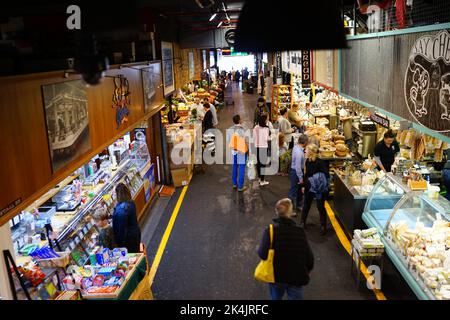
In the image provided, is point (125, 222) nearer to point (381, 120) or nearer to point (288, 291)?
point (288, 291)

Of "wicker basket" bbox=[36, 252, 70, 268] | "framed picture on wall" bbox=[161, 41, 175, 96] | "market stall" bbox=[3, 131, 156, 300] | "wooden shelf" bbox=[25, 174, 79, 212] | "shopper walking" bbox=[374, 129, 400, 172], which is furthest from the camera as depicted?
"framed picture on wall" bbox=[161, 41, 175, 96]

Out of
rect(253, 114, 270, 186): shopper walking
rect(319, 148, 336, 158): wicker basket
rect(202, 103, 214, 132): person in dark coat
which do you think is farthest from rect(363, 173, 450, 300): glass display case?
rect(202, 103, 214, 132): person in dark coat

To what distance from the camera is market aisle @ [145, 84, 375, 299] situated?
670 centimetres

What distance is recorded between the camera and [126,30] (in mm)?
9859

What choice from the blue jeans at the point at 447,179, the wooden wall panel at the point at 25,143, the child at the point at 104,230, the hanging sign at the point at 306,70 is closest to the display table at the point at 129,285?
the child at the point at 104,230

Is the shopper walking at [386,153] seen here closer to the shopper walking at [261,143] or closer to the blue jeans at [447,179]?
the blue jeans at [447,179]

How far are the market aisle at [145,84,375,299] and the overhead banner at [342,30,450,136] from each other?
9.09 feet

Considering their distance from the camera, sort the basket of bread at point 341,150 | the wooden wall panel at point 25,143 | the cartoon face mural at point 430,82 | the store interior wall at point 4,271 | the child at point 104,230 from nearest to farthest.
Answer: the wooden wall panel at point 25,143, the store interior wall at point 4,271, the cartoon face mural at point 430,82, the child at point 104,230, the basket of bread at point 341,150

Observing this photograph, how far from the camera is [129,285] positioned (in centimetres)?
559

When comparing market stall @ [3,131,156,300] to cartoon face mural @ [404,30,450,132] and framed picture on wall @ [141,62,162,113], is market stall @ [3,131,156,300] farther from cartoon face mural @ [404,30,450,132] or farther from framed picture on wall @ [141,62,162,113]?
cartoon face mural @ [404,30,450,132]

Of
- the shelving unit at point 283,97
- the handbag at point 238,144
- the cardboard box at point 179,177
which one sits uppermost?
the shelving unit at point 283,97

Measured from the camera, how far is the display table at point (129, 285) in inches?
203

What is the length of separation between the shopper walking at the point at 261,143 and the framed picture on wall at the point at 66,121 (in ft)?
20.5

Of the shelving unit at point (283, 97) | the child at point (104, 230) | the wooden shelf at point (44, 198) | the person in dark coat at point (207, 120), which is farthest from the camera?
the shelving unit at point (283, 97)
